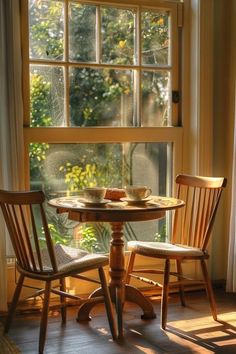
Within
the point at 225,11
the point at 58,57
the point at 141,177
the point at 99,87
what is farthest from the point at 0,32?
the point at 225,11

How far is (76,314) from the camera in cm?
322

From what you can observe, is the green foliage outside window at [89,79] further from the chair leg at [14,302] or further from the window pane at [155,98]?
the chair leg at [14,302]

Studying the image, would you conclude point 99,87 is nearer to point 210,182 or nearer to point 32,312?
point 210,182

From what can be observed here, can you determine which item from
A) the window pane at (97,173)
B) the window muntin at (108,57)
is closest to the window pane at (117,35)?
the window muntin at (108,57)

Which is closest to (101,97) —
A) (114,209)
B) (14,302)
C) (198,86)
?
(198,86)

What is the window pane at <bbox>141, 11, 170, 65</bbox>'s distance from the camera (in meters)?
3.64

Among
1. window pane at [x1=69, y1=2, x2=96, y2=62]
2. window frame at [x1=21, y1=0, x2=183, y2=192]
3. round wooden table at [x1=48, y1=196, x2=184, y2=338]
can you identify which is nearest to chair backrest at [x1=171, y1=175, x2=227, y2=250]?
round wooden table at [x1=48, y1=196, x2=184, y2=338]

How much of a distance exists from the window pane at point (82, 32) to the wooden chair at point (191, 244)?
970 millimetres

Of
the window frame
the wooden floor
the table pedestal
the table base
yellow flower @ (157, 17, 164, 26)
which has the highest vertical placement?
yellow flower @ (157, 17, 164, 26)

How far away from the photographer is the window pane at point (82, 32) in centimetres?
344

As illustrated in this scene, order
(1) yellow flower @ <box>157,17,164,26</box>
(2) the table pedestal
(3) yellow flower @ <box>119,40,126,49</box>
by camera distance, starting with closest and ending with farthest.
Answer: (2) the table pedestal
(3) yellow flower @ <box>119,40,126,49</box>
(1) yellow flower @ <box>157,17,164,26</box>

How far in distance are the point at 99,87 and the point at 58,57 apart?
32 centimetres

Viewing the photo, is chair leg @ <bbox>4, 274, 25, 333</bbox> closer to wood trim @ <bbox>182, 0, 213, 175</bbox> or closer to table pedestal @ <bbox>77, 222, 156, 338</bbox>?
table pedestal @ <bbox>77, 222, 156, 338</bbox>

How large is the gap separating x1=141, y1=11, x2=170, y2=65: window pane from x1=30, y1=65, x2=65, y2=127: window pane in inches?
24.3
